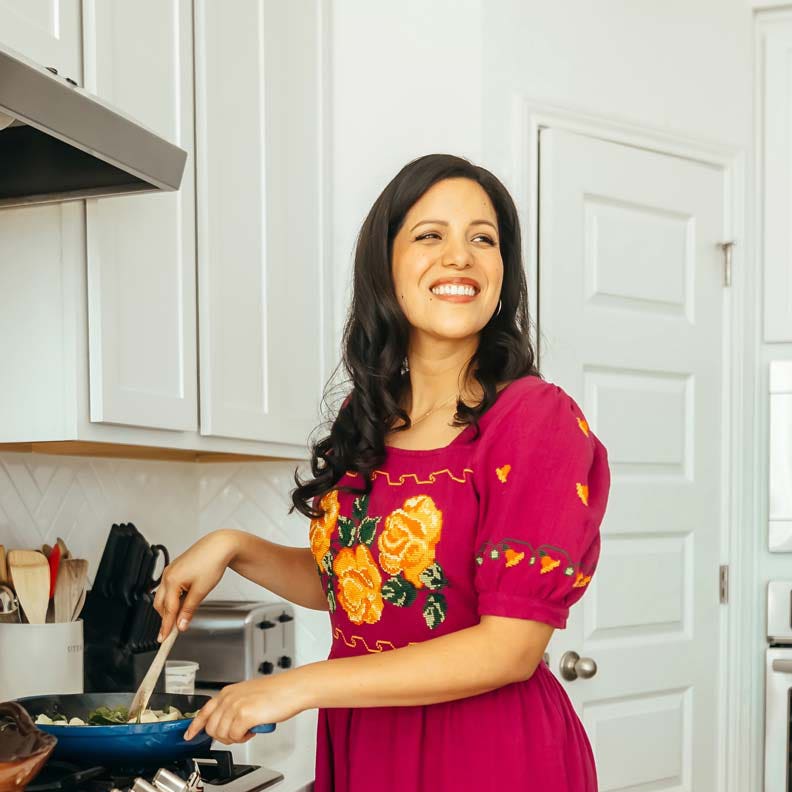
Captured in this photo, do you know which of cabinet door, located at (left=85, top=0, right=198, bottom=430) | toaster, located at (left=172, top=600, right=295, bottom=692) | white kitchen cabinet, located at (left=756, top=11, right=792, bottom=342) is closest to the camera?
cabinet door, located at (left=85, top=0, right=198, bottom=430)

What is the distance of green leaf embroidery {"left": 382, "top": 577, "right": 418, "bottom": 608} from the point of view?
144 centimetres

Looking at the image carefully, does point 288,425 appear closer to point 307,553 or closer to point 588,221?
point 307,553

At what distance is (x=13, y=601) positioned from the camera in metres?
1.72

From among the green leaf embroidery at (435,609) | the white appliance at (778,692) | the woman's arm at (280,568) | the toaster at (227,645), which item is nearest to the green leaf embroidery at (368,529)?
the green leaf embroidery at (435,609)

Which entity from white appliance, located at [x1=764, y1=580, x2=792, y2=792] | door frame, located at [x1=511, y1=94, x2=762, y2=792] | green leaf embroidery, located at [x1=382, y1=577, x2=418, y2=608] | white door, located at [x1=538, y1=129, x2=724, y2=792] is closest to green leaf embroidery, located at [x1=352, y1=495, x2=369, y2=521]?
green leaf embroidery, located at [x1=382, y1=577, x2=418, y2=608]

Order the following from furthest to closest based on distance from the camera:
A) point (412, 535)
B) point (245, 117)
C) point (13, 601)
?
1. point (245, 117)
2. point (13, 601)
3. point (412, 535)

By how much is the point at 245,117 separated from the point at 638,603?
4.57 feet

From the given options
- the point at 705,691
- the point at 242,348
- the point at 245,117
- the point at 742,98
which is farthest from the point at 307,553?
the point at 742,98

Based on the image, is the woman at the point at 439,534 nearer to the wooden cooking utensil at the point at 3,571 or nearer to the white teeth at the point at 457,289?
the white teeth at the point at 457,289

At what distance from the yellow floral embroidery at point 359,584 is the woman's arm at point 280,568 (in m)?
0.17

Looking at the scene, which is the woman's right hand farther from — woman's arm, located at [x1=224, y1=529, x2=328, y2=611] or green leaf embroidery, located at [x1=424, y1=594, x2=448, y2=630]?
green leaf embroidery, located at [x1=424, y1=594, x2=448, y2=630]

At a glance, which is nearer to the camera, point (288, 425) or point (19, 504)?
point (19, 504)

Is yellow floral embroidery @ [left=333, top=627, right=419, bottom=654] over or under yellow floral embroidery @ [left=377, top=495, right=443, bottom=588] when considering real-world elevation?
under

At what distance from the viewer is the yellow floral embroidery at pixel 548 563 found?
132 cm
